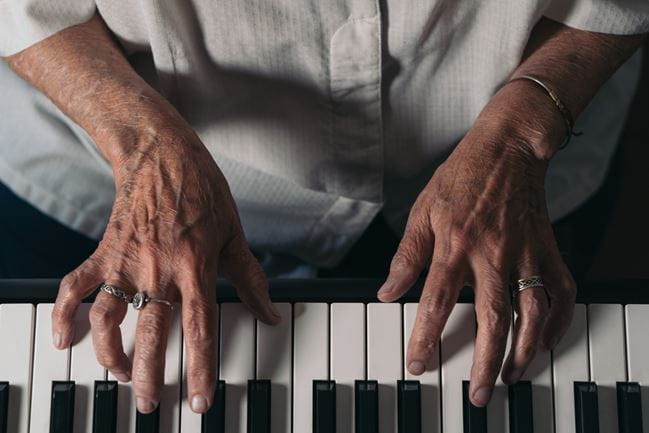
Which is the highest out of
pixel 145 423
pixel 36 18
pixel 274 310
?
pixel 36 18

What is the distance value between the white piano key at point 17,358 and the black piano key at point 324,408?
0.26 meters

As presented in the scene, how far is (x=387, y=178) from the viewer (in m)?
0.99

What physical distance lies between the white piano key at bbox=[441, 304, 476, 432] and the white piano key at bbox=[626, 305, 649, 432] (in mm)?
152

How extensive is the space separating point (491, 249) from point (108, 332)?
361mm

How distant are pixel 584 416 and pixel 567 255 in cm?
39

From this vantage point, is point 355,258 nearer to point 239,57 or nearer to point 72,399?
point 239,57

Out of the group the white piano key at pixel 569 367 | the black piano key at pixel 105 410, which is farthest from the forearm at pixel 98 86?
the white piano key at pixel 569 367

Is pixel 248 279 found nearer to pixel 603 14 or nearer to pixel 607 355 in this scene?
pixel 607 355

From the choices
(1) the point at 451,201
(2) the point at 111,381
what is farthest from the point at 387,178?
(2) the point at 111,381

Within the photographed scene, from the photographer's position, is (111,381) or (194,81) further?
(194,81)

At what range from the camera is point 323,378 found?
2.33 feet

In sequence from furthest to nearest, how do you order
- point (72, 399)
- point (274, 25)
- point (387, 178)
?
point (387, 178)
point (274, 25)
point (72, 399)

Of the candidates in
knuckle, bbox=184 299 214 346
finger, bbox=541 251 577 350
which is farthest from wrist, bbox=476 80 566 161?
knuckle, bbox=184 299 214 346

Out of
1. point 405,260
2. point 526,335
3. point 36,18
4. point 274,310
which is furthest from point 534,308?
point 36,18
